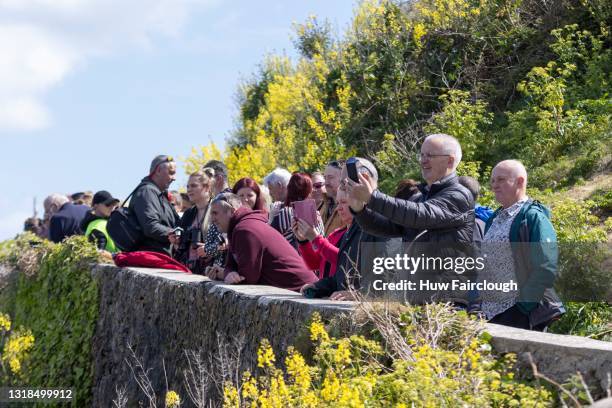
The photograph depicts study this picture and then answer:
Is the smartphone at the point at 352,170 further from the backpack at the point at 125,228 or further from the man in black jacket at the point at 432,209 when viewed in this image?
the backpack at the point at 125,228

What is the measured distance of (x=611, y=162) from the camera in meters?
11.7

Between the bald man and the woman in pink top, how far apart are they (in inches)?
41.8

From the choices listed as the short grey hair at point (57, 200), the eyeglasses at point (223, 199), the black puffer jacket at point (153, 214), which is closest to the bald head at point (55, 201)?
the short grey hair at point (57, 200)

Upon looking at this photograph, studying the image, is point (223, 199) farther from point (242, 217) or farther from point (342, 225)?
point (342, 225)

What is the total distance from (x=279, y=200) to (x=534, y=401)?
528cm

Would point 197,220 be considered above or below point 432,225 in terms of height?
above

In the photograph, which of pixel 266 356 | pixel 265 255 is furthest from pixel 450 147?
pixel 265 255

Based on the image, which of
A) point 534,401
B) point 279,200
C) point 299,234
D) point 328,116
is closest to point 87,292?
point 279,200

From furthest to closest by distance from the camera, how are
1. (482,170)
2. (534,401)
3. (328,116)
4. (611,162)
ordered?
(328,116) < (482,170) < (611,162) < (534,401)

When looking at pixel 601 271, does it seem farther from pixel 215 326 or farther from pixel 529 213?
pixel 215 326

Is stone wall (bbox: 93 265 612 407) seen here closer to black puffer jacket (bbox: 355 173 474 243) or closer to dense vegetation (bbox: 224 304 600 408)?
dense vegetation (bbox: 224 304 600 408)

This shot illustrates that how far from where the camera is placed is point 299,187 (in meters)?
8.50

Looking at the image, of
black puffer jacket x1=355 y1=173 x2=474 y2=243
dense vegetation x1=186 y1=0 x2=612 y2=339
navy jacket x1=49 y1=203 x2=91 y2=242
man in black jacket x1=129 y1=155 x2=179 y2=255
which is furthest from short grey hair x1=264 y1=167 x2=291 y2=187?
navy jacket x1=49 y1=203 x2=91 y2=242

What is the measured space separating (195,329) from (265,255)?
109cm
